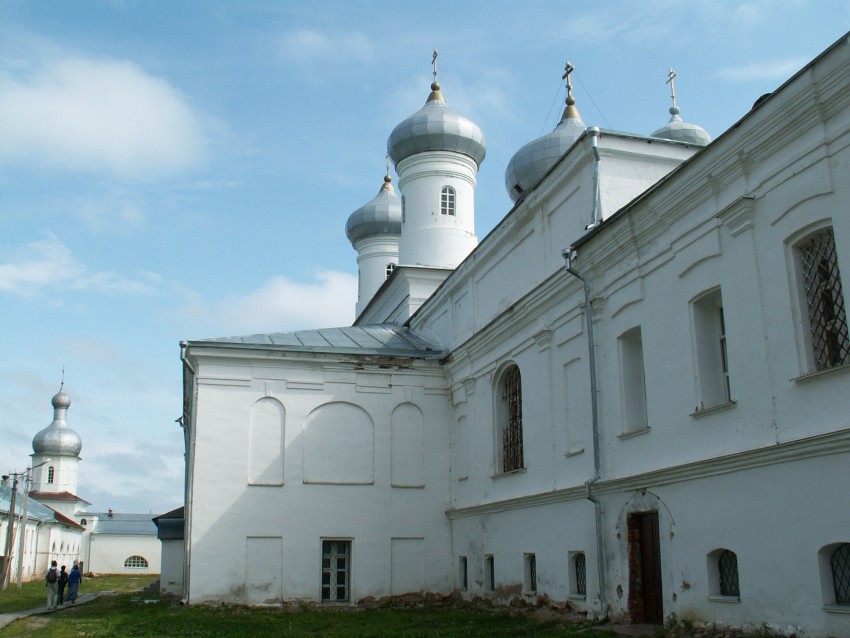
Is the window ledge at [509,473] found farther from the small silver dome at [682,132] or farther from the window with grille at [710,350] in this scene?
the small silver dome at [682,132]

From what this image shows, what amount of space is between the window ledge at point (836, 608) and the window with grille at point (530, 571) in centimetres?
691

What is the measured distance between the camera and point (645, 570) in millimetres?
11695

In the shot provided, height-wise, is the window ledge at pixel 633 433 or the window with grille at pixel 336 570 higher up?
the window ledge at pixel 633 433

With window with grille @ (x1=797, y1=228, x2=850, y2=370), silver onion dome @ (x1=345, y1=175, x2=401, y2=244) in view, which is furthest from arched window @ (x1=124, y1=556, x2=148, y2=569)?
window with grille @ (x1=797, y1=228, x2=850, y2=370)

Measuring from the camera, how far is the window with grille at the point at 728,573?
9891 mm

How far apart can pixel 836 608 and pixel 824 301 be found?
2.87m

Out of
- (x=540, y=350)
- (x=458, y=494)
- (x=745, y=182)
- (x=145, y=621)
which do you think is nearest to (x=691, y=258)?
(x=745, y=182)

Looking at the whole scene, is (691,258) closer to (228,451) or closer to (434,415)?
(434,415)

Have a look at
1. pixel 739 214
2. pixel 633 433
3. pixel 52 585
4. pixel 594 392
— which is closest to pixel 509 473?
pixel 594 392

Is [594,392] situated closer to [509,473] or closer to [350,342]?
[509,473]

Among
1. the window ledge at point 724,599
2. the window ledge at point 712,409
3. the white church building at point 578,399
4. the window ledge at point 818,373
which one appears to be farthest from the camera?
the window ledge at point 712,409

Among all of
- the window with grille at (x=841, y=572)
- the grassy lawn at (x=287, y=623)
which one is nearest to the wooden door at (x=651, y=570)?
the grassy lawn at (x=287, y=623)

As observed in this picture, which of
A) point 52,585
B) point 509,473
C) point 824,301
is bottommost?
point 52,585

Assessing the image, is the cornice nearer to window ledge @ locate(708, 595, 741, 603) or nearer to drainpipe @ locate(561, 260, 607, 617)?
drainpipe @ locate(561, 260, 607, 617)
